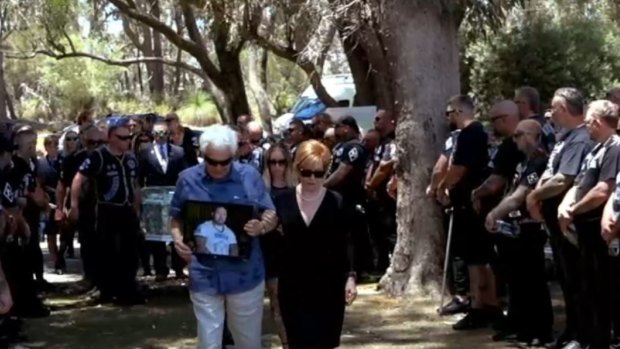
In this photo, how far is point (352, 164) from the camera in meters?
13.8

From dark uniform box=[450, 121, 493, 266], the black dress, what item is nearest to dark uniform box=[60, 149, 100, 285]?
dark uniform box=[450, 121, 493, 266]

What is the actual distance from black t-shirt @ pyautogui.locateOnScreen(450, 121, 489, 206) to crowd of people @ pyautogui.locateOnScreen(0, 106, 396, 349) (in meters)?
1.23

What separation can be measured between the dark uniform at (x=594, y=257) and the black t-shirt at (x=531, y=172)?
2.63 ft

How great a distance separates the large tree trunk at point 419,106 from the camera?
479 inches

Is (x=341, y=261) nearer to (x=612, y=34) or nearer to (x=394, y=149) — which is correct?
(x=394, y=149)

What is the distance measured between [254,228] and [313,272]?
44cm

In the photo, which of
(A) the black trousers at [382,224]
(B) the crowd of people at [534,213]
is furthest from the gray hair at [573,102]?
(A) the black trousers at [382,224]

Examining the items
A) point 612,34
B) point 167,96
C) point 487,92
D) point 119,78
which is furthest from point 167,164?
point 119,78

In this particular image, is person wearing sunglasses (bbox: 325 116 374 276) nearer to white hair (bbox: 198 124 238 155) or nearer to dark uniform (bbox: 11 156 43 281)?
dark uniform (bbox: 11 156 43 281)

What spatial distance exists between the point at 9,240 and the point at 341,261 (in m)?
5.03

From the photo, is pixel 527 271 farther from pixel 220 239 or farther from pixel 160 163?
pixel 160 163

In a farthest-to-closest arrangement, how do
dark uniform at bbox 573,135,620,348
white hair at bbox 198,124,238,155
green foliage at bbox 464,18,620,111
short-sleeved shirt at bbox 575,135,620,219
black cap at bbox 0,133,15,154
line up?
green foliage at bbox 464,18,620,111 < black cap at bbox 0,133,15,154 < dark uniform at bbox 573,135,620,348 < short-sleeved shirt at bbox 575,135,620,219 < white hair at bbox 198,124,238,155

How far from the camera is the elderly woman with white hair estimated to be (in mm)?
7590

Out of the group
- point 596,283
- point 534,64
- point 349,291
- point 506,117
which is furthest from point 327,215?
point 534,64
